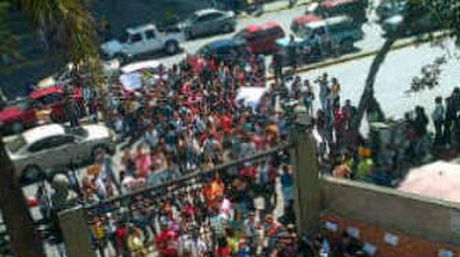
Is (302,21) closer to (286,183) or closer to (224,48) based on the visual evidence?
(224,48)

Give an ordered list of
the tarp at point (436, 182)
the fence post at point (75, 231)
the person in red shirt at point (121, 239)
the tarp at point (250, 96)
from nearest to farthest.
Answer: the fence post at point (75, 231) → the tarp at point (436, 182) → the person in red shirt at point (121, 239) → the tarp at point (250, 96)

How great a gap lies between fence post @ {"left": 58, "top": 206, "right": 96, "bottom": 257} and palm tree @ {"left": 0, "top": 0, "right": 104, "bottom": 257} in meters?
2.68

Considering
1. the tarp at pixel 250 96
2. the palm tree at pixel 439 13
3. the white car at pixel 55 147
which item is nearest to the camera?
the palm tree at pixel 439 13

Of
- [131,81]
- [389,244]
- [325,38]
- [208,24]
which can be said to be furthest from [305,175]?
[208,24]

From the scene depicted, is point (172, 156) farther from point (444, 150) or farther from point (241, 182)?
point (444, 150)

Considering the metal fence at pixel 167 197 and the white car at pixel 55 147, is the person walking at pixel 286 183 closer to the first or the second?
the metal fence at pixel 167 197

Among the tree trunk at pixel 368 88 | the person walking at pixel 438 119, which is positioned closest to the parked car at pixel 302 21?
the tree trunk at pixel 368 88

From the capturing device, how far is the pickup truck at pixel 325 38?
3481 cm

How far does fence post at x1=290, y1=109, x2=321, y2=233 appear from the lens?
1314 cm

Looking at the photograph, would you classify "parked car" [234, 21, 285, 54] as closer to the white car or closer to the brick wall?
the white car

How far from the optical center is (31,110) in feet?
98.8

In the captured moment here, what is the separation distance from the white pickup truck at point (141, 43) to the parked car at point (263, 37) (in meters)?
4.37

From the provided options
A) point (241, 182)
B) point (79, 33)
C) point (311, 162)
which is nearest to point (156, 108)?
point (241, 182)

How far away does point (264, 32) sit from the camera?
3700cm
